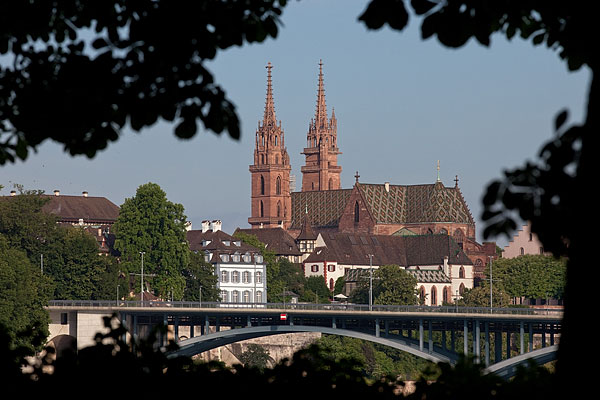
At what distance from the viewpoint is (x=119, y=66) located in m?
10.1

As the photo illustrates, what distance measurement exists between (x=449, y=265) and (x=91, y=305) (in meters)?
76.4

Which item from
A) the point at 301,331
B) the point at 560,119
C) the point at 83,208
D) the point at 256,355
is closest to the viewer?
the point at 560,119

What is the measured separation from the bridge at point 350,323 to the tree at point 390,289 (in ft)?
97.1

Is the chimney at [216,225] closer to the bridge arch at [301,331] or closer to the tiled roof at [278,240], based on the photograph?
the tiled roof at [278,240]

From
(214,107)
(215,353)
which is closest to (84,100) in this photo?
(214,107)

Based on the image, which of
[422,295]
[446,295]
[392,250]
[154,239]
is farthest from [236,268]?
[392,250]

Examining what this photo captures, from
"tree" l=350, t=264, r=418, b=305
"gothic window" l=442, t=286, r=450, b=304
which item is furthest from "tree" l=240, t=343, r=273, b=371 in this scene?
"gothic window" l=442, t=286, r=450, b=304

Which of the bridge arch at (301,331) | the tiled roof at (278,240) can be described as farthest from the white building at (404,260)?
the bridge arch at (301,331)

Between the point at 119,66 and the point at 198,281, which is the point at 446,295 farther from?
the point at 119,66

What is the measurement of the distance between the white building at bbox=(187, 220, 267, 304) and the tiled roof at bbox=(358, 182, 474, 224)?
48.2 m

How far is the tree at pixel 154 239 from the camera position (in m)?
119

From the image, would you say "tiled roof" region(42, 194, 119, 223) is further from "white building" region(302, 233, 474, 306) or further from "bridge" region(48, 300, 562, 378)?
"bridge" region(48, 300, 562, 378)

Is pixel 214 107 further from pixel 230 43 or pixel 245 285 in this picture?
pixel 245 285

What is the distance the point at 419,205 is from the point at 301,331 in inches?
4386
